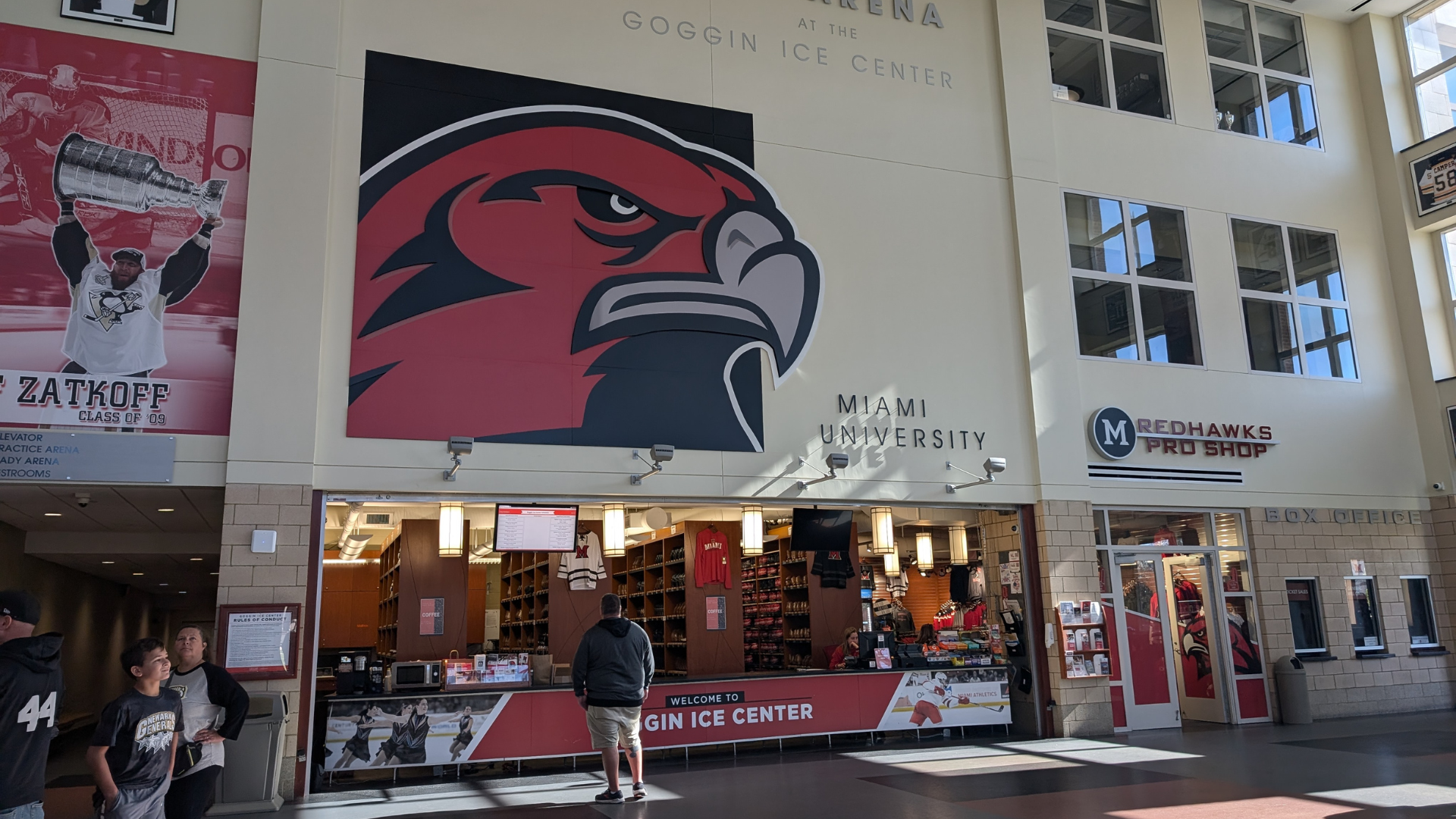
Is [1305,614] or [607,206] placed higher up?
[607,206]

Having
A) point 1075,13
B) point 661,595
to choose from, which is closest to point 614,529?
point 661,595

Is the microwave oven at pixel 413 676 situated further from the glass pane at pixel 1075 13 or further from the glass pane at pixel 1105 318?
the glass pane at pixel 1075 13

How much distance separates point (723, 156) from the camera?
988 cm

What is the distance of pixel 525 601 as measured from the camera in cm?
1380

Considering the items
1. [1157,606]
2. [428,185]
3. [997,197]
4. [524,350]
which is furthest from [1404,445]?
[428,185]

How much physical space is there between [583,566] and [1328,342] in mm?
9631

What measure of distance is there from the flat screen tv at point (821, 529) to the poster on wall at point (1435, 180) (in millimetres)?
8870

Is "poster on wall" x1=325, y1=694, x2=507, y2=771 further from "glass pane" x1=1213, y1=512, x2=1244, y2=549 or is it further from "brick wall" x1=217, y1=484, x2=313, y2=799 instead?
"glass pane" x1=1213, y1=512, x2=1244, y2=549

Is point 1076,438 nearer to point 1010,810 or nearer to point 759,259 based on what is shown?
point 759,259

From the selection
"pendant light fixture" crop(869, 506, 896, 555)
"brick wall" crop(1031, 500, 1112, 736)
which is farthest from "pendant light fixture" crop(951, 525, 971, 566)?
"pendant light fixture" crop(869, 506, 896, 555)

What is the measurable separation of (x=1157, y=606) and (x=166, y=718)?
10084 mm

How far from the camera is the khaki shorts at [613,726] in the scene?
23.1 feet

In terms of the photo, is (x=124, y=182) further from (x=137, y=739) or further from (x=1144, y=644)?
(x=1144, y=644)

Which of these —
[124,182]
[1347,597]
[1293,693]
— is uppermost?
[124,182]
